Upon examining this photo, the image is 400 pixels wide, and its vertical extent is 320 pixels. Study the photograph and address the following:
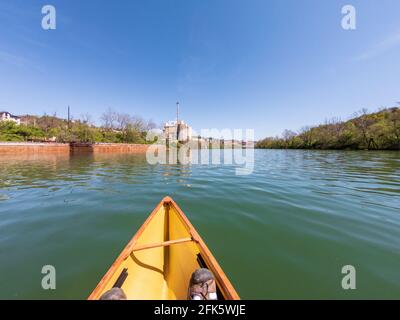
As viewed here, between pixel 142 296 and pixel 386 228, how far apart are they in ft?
15.5

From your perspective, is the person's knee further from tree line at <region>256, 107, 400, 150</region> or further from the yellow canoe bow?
tree line at <region>256, 107, 400, 150</region>

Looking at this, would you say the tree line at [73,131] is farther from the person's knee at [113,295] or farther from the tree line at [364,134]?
the tree line at [364,134]

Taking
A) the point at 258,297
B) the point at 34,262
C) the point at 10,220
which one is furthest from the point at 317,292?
the point at 10,220

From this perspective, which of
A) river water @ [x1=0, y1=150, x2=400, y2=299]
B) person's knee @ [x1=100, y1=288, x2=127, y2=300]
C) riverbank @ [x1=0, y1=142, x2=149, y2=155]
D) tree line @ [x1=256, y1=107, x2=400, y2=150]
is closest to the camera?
person's knee @ [x1=100, y1=288, x2=127, y2=300]

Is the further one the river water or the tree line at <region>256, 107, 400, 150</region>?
the tree line at <region>256, 107, 400, 150</region>

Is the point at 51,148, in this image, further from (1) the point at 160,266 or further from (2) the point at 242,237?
(2) the point at 242,237

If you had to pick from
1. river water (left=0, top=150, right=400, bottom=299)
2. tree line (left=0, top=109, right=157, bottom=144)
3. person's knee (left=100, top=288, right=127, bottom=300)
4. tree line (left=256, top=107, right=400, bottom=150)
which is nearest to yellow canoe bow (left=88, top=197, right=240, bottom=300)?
person's knee (left=100, top=288, right=127, bottom=300)

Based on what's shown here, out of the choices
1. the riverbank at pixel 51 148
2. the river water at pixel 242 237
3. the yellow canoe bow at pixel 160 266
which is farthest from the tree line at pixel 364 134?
the riverbank at pixel 51 148

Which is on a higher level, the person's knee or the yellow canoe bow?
the person's knee

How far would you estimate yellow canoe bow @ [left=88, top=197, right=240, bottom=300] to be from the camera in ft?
5.24

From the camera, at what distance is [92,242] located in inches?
112

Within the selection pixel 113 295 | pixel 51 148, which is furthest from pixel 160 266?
pixel 51 148

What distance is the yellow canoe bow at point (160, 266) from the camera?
160 cm
